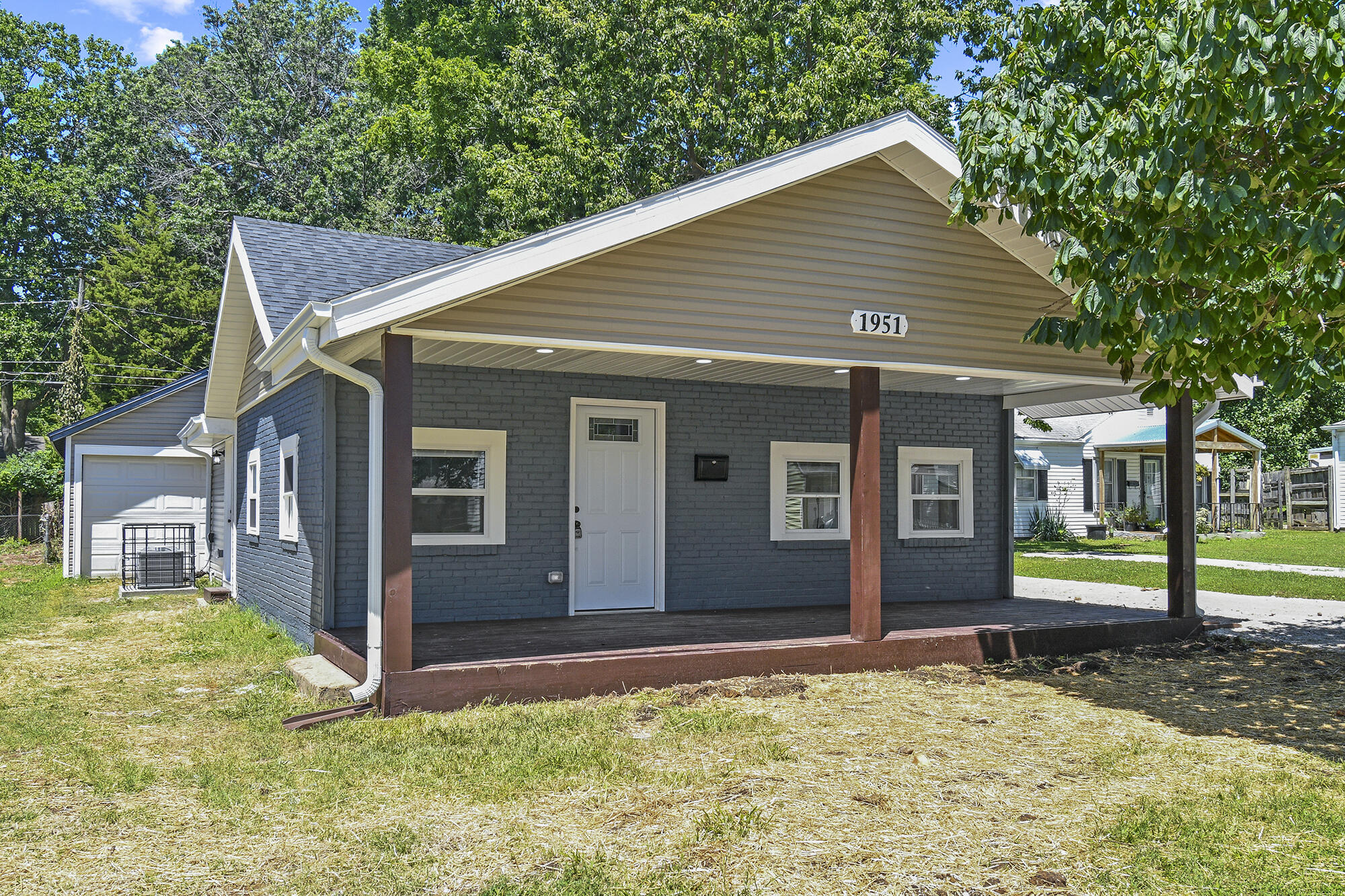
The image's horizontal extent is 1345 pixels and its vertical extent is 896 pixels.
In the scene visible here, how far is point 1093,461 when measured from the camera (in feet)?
91.0

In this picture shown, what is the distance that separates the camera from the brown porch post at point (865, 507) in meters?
7.81

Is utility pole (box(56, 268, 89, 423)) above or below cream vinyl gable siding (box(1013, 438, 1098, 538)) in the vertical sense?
above

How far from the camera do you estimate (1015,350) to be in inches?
331

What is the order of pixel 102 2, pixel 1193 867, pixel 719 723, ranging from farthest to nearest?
pixel 102 2 < pixel 719 723 < pixel 1193 867

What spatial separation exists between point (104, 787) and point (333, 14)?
40.5 metres

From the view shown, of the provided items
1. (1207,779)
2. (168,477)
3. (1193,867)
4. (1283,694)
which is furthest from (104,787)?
(168,477)

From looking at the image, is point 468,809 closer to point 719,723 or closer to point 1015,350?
point 719,723

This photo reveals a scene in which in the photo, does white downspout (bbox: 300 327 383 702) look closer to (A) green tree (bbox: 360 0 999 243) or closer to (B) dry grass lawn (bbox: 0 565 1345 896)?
(B) dry grass lawn (bbox: 0 565 1345 896)

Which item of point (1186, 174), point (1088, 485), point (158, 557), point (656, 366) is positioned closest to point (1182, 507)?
point (1186, 174)

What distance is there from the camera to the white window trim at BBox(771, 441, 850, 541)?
1062 cm

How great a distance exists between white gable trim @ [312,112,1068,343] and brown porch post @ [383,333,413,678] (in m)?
0.43

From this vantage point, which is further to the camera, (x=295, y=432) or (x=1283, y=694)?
(x=295, y=432)

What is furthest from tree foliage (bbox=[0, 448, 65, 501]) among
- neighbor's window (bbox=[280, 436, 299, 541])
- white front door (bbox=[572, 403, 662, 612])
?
white front door (bbox=[572, 403, 662, 612])

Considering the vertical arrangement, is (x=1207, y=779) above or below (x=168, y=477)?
below
